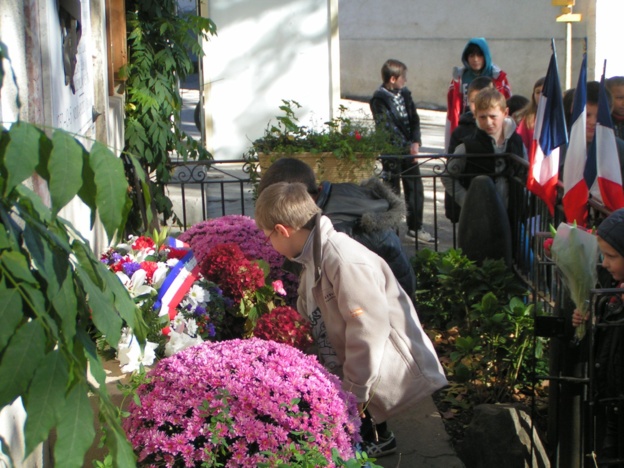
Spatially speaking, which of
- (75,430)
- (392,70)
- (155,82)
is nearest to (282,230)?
(75,430)

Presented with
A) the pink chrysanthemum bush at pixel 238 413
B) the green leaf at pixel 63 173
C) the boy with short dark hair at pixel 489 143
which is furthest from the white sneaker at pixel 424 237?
the green leaf at pixel 63 173

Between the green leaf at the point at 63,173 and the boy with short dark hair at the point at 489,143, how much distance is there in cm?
598

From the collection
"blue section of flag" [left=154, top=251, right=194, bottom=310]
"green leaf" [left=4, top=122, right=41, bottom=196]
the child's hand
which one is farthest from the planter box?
"green leaf" [left=4, top=122, right=41, bottom=196]

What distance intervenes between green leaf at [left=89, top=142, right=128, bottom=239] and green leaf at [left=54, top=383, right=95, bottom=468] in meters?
0.26

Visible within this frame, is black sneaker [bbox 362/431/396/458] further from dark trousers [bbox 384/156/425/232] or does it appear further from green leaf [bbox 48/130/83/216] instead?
dark trousers [bbox 384/156/425/232]

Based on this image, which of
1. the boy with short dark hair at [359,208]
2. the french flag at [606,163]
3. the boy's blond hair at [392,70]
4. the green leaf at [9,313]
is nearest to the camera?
the green leaf at [9,313]

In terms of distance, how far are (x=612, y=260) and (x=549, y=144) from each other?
2512 millimetres

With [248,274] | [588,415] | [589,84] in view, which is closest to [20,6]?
[248,274]

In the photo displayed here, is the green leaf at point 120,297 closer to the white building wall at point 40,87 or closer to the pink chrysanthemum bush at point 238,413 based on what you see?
the white building wall at point 40,87

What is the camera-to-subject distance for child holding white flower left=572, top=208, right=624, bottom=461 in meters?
3.78

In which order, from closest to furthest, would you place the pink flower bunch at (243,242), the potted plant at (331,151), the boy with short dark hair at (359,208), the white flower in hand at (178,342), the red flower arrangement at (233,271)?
the white flower in hand at (178,342) → the red flower arrangement at (233,271) → the boy with short dark hair at (359,208) → the pink flower bunch at (243,242) → the potted plant at (331,151)

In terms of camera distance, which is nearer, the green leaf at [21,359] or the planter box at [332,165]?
the green leaf at [21,359]

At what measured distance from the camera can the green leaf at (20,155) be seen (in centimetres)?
138

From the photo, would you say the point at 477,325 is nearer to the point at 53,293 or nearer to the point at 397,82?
the point at 397,82
